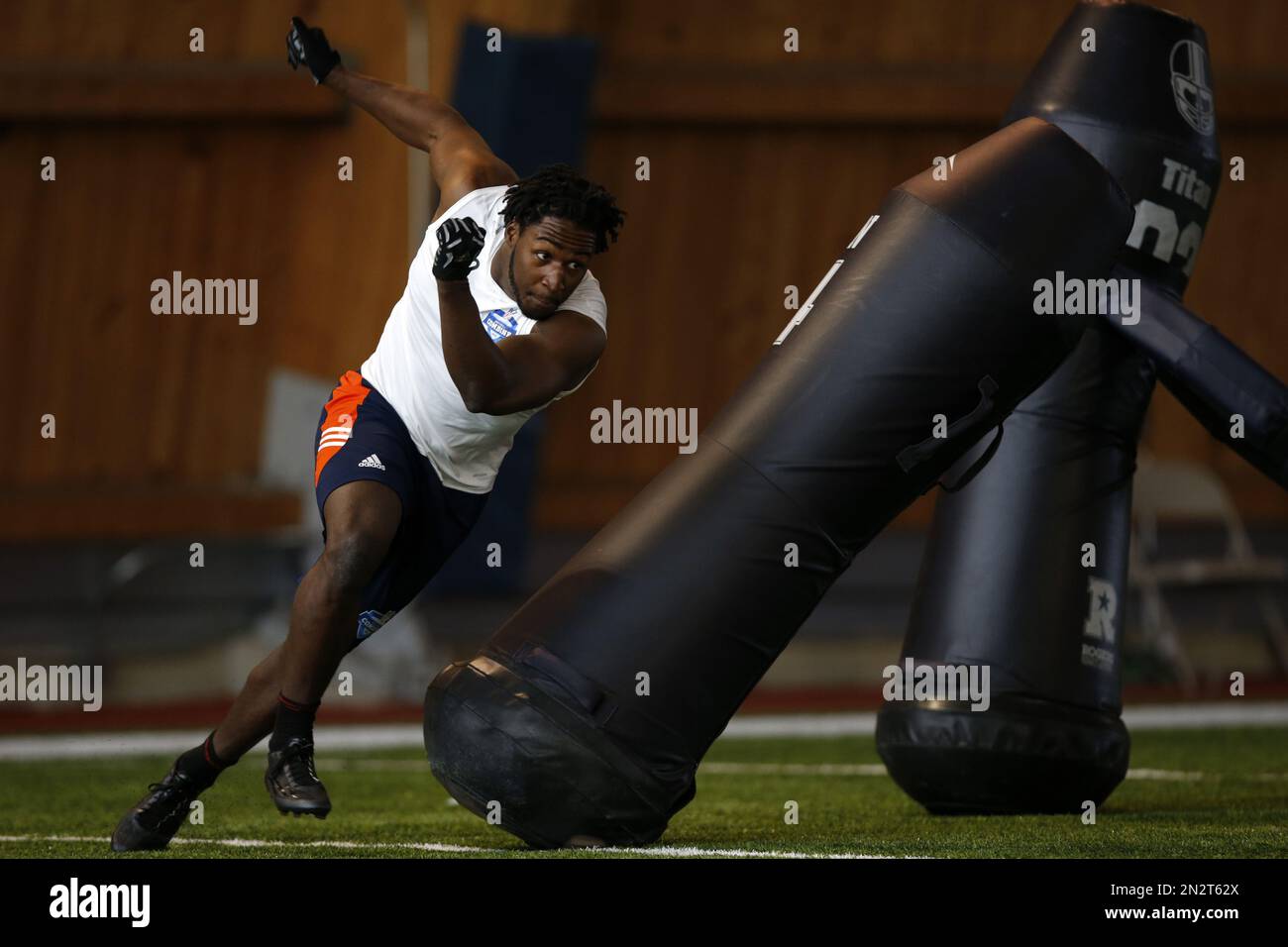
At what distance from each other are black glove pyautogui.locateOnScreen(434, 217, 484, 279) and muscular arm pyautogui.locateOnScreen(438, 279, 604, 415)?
50 mm

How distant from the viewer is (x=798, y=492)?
4453 mm

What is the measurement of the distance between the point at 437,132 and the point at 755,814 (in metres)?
2.29

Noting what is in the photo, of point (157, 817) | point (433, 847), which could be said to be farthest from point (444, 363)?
point (157, 817)

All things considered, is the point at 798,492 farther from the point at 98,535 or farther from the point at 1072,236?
the point at 98,535

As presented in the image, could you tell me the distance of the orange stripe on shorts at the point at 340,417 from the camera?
14.8 feet

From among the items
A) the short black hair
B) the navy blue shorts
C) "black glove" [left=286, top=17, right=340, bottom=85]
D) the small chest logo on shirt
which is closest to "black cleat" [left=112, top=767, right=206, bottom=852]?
the navy blue shorts

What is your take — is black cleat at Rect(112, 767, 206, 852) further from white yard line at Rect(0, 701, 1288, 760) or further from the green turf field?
white yard line at Rect(0, 701, 1288, 760)

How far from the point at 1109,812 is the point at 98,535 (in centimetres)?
757

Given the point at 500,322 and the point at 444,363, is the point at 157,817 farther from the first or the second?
the point at 500,322

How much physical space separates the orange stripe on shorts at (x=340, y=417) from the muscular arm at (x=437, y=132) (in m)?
0.58

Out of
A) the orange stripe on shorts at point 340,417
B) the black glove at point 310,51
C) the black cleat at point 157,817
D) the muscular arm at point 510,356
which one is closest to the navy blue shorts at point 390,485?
the orange stripe on shorts at point 340,417

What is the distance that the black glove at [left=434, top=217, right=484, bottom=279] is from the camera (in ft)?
12.8
